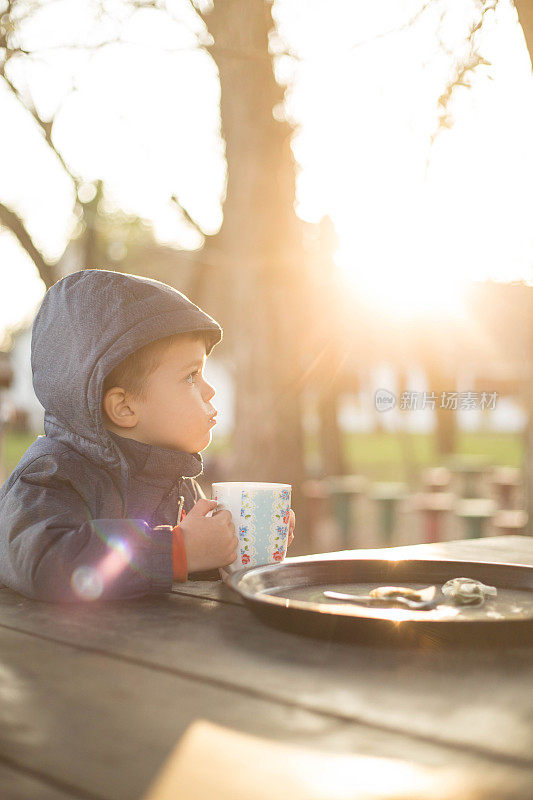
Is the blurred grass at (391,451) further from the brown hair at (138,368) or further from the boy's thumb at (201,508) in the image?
the boy's thumb at (201,508)

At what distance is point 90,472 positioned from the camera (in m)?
1.60

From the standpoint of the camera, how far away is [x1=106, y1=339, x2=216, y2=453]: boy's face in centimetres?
174

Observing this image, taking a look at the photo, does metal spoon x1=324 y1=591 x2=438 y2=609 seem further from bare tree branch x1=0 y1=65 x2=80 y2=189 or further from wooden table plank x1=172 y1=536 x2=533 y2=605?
bare tree branch x1=0 y1=65 x2=80 y2=189

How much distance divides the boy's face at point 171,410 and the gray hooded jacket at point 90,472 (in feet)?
0.15

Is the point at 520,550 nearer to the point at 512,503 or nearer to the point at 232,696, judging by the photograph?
the point at 232,696

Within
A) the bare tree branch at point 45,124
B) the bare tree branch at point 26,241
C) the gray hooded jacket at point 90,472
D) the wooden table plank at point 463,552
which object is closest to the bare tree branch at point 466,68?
the wooden table plank at point 463,552

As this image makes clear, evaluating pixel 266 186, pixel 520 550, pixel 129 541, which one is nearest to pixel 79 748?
pixel 129 541

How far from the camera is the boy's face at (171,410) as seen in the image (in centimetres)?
174

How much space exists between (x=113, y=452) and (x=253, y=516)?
0.29m

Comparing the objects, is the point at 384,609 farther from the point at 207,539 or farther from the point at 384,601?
the point at 207,539

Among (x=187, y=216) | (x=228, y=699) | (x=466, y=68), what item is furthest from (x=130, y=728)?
(x=187, y=216)

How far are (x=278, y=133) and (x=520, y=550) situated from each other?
15.4 feet

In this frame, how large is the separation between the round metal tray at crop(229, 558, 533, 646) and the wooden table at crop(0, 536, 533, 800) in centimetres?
2

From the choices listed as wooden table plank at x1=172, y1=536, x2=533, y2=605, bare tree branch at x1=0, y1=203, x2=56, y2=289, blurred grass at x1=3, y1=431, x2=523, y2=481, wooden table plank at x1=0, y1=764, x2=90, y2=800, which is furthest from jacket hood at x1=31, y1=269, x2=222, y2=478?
blurred grass at x1=3, y1=431, x2=523, y2=481
